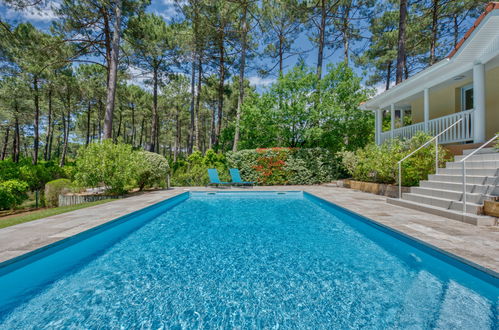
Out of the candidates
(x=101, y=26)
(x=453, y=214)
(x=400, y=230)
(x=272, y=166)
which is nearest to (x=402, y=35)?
(x=272, y=166)

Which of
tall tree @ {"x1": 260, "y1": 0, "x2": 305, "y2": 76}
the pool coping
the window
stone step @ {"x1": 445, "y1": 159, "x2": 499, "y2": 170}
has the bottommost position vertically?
the pool coping

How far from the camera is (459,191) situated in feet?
17.4

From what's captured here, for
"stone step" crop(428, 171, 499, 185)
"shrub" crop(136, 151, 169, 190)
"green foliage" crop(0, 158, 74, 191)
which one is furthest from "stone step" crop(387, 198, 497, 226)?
"green foliage" crop(0, 158, 74, 191)

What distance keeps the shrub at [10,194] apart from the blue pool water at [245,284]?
23.0 ft

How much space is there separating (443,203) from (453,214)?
69cm

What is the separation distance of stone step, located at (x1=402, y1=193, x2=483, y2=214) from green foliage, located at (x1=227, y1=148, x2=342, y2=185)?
21.5ft

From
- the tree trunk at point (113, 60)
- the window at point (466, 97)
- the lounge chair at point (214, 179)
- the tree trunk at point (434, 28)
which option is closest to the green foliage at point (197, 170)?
the lounge chair at point (214, 179)

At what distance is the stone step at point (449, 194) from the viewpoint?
15.4ft

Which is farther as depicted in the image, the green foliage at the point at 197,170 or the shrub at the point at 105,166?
the green foliage at the point at 197,170

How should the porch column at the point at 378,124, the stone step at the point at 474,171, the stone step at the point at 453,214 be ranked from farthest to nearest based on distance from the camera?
the porch column at the point at 378,124
the stone step at the point at 474,171
the stone step at the point at 453,214

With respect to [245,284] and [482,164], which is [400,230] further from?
[482,164]

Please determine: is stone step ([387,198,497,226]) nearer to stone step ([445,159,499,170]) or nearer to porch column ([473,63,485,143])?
→ stone step ([445,159,499,170])

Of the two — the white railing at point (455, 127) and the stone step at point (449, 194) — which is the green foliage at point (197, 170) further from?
the white railing at point (455, 127)

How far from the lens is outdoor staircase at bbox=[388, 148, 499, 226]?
4547 millimetres
